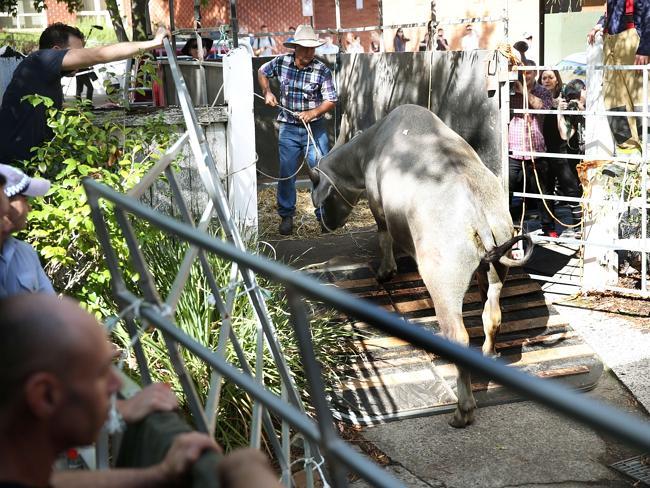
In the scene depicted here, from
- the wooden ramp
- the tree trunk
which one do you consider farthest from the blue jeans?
the tree trunk

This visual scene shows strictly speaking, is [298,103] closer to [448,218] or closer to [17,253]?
[448,218]

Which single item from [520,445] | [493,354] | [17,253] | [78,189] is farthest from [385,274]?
[17,253]

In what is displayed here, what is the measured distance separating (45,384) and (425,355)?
5646 millimetres

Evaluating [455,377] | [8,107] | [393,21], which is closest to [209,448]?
[8,107]

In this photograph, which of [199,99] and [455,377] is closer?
[455,377]

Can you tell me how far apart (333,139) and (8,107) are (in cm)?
628

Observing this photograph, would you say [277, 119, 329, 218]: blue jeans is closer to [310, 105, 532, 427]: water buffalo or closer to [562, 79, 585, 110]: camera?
[310, 105, 532, 427]: water buffalo

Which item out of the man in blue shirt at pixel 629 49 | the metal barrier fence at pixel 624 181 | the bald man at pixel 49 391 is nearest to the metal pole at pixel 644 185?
the metal barrier fence at pixel 624 181

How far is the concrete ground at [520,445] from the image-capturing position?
18.2 feet

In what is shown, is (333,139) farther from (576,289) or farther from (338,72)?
(576,289)

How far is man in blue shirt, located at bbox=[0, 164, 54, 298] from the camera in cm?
368

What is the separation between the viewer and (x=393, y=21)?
25.5 metres

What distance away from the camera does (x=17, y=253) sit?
12.5 ft

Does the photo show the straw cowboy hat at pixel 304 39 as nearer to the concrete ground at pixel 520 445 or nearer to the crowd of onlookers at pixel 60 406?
the concrete ground at pixel 520 445
